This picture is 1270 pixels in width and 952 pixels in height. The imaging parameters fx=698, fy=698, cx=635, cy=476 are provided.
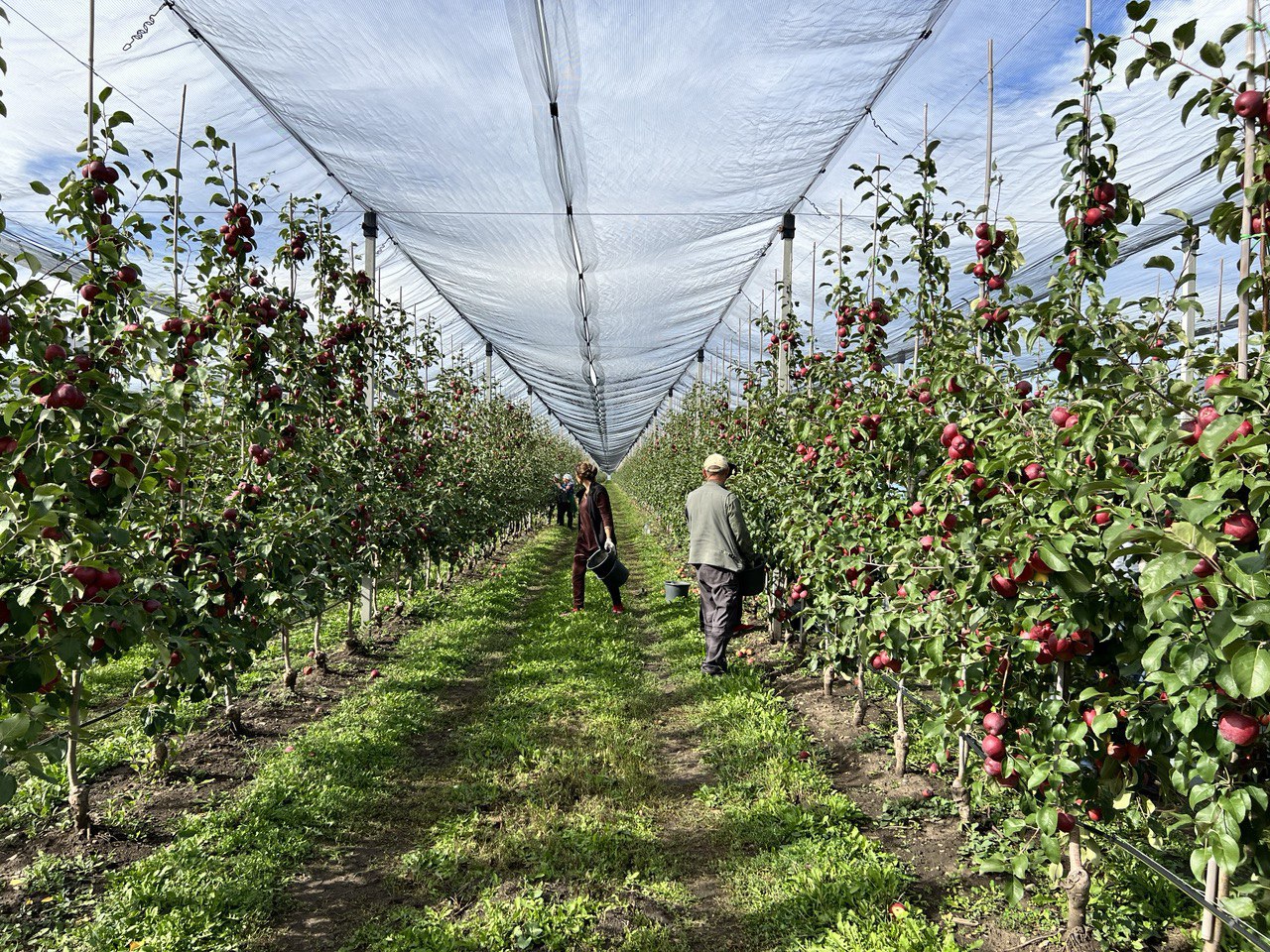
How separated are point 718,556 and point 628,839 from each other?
233 centimetres

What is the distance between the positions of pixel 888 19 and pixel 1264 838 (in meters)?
3.88

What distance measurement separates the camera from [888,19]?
371cm

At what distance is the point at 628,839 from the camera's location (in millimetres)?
3180

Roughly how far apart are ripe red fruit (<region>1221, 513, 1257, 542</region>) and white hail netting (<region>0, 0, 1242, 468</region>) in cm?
236

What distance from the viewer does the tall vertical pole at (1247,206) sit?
5.14ft

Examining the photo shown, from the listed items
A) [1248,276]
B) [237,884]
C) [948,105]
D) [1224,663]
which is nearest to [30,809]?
[237,884]

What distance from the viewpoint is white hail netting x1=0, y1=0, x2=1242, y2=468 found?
12.0 feet

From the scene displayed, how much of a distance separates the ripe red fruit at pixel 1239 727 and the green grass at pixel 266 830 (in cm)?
303

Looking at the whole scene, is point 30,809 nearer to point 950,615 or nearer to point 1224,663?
point 950,615

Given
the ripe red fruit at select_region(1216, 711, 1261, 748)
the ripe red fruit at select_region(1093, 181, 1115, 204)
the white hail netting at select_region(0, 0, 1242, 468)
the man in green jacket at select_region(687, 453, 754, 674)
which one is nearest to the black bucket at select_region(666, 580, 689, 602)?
the man in green jacket at select_region(687, 453, 754, 674)

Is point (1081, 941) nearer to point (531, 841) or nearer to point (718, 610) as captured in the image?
point (531, 841)

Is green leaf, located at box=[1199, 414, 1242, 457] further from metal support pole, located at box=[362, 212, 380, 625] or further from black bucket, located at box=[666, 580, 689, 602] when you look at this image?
black bucket, located at box=[666, 580, 689, 602]

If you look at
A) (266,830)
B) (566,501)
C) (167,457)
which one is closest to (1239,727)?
(167,457)

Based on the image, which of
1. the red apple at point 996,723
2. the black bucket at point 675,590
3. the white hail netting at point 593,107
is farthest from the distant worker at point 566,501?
the red apple at point 996,723
